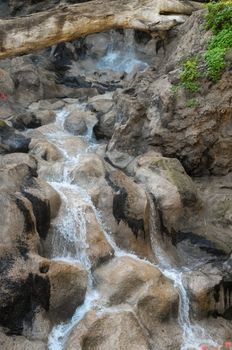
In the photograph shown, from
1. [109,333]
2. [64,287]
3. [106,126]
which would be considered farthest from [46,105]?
[109,333]

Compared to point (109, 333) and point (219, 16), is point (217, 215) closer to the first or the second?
point (109, 333)

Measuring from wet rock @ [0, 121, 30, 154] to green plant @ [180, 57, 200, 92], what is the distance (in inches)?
175

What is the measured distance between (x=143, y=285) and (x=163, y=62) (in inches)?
284

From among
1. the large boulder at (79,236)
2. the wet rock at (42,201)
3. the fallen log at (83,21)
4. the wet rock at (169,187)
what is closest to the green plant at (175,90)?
the wet rock at (169,187)

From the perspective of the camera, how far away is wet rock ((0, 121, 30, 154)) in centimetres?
1072

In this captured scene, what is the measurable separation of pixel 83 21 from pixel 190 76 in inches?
124

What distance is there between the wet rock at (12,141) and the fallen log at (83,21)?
2229mm

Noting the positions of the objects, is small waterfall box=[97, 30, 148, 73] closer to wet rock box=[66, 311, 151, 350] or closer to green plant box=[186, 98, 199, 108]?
green plant box=[186, 98, 199, 108]

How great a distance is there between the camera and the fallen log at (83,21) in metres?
9.94

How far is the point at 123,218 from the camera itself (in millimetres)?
8562

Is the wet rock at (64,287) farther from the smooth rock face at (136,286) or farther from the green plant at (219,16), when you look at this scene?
the green plant at (219,16)

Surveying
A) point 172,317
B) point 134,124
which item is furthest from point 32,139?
point 172,317

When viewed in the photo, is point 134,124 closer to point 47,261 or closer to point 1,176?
point 1,176

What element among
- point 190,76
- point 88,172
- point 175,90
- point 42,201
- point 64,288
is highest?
point 190,76
